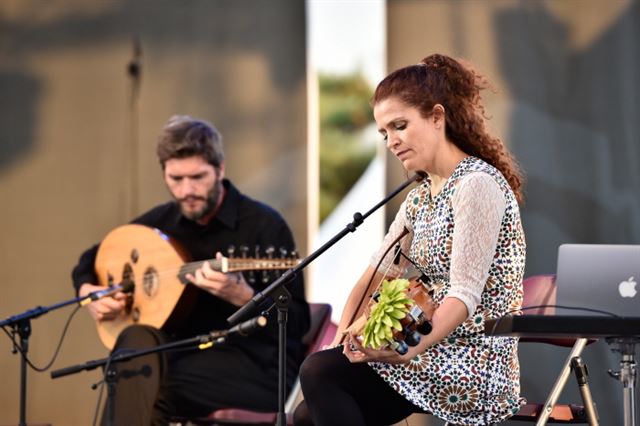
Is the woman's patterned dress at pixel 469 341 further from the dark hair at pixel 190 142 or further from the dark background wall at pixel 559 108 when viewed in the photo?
the dark background wall at pixel 559 108

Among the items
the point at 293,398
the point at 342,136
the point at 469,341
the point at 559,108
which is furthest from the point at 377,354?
the point at 342,136

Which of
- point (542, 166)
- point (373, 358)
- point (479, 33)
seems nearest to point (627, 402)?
point (373, 358)

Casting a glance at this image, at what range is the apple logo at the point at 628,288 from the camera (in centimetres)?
252

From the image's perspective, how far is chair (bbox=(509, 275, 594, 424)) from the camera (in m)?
3.07

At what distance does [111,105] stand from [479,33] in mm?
1983

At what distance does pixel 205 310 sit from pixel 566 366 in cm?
136

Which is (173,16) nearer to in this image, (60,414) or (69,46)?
(69,46)

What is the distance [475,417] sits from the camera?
2451mm

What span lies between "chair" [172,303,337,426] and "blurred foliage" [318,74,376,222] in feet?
3.31

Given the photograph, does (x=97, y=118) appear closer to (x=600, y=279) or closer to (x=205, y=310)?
(x=205, y=310)

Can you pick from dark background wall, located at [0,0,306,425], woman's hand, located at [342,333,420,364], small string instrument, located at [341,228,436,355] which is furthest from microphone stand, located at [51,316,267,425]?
dark background wall, located at [0,0,306,425]

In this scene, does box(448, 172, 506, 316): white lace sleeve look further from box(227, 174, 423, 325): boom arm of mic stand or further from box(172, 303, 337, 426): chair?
box(172, 303, 337, 426): chair

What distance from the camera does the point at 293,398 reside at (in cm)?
366

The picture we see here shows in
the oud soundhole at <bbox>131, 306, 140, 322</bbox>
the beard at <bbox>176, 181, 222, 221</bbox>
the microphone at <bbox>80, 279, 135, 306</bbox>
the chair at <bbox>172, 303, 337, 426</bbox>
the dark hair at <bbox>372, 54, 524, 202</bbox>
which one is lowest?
the chair at <bbox>172, 303, 337, 426</bbox>
